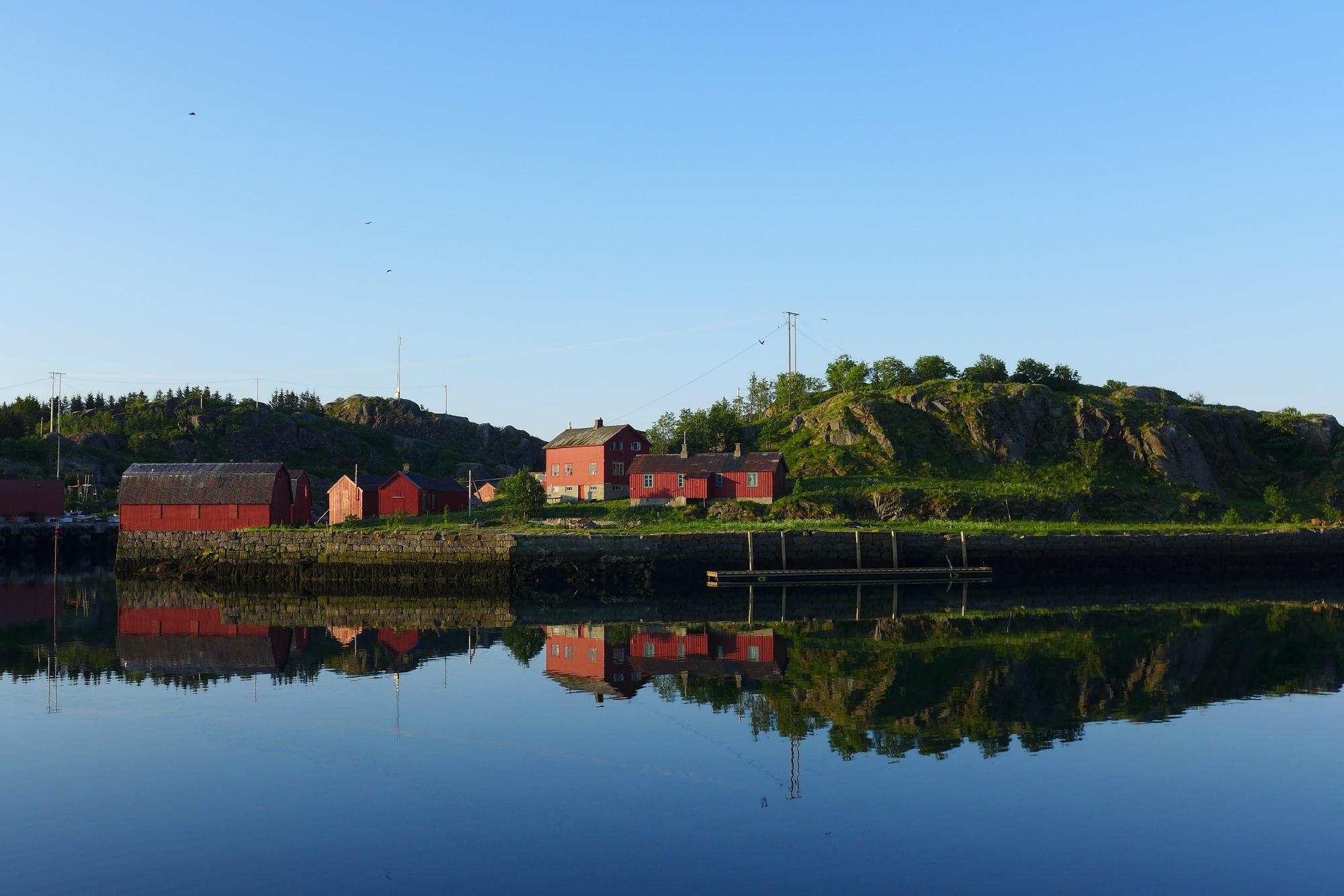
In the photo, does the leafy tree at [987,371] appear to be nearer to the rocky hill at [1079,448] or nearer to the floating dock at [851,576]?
the rocky hill at [1079,448]

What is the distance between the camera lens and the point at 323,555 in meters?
59.5

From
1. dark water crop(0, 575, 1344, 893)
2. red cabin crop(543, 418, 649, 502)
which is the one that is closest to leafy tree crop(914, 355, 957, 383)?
red cabin crop(543, 418, 649, 502)

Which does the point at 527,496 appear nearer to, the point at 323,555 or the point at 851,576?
the point at 323,555

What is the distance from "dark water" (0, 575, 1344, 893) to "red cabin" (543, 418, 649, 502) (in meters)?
46.1

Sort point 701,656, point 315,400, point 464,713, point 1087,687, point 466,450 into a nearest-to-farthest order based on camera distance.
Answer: point 464,713 < point 1087,687 < point 701,656 < point 466,450 < point 315,400

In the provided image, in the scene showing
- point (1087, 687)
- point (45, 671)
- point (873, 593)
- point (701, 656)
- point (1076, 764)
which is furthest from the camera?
point (873, 593)

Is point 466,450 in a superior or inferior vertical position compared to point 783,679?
superior

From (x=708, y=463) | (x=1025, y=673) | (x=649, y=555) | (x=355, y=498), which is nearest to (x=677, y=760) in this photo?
(x=1025, y=673)

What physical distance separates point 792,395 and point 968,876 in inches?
4152

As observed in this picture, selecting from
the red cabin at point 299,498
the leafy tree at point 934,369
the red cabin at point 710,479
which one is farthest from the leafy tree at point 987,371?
the red cabin at point 299,498

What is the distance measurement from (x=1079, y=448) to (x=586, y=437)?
42.8 metres

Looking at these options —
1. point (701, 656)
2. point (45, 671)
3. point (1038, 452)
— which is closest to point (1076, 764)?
point (701, 656)

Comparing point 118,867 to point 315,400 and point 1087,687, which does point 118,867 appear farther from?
point 315,400

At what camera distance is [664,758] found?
20609 millimetres
